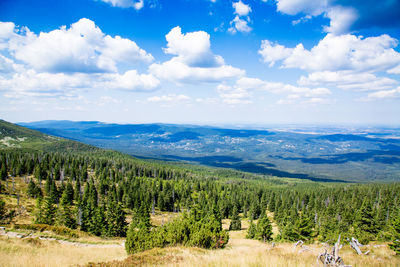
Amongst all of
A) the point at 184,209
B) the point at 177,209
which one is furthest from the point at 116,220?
the point at 177,209

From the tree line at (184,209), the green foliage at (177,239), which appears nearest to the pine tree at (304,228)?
the tree line at (184,209)

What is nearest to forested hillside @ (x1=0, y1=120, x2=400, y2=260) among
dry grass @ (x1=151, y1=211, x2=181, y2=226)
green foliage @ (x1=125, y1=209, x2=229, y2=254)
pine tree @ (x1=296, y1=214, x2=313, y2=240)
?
green foliage @ (x1=125, y1=209, x2=229, y2=254)

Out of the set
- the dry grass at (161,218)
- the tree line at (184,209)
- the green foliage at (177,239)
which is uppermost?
the green foliage at (177,239)

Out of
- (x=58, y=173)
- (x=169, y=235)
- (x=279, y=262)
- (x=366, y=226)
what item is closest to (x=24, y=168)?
(x=58, y=173)

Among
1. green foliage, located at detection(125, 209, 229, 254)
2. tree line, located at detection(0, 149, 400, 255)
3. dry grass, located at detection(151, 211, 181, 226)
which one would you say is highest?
green foliage, located at detection(125, 209, 229, 254)

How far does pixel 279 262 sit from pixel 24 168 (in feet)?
518

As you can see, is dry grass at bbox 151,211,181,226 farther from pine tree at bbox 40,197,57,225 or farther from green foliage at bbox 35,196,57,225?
green foliage at bbox 35,196,57,225

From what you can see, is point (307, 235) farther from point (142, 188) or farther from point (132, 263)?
point (142, 188)

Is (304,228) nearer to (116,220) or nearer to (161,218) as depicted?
(116,220)

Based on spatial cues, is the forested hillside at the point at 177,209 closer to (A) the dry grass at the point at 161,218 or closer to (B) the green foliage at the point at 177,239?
(B) the green foliage at the point at 177,239

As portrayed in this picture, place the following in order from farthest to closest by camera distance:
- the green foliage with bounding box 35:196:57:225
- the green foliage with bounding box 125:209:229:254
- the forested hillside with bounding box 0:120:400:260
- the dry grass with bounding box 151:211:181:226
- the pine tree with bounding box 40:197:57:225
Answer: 1. the dry grass with bounding box 151:211:181:226
2. the pine tree with bounding box 40:197:57:225
3. the green foliage with bounding box 35:196:57:225
4. the forested hillside with bounding box 0:120:400:260
5. the green foliage with bounding box 125:209:229:254

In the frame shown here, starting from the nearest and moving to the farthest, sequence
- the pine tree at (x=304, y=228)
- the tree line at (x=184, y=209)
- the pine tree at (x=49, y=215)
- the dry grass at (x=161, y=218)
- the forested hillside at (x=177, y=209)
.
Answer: the forested hillside at (x=177, y=209) < the tree line at (x=184, y=209) < the pine tree at (x=304, y=228) < the pine tree at (x=49, y=215) < the dry grass at (x=161, y=218)

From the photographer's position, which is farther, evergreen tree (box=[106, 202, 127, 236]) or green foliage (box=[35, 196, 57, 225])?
evergreen tree (box=[106, 202, 127, 236])

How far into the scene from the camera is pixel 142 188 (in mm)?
114875
